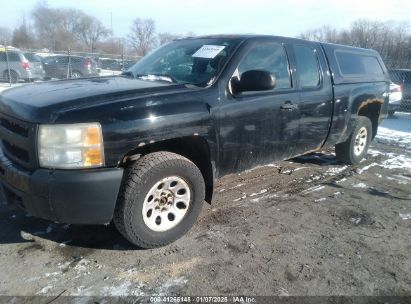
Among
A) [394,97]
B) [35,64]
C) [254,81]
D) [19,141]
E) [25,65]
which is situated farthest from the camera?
[35,64]

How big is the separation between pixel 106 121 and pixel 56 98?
51cm

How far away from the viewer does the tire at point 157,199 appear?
2.98m

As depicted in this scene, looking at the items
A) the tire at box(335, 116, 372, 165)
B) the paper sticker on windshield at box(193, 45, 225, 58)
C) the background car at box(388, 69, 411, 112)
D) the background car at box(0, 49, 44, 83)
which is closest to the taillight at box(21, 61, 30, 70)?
the background car at box(0, 49, 44, 83)

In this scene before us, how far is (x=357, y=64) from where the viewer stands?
562 centimetres

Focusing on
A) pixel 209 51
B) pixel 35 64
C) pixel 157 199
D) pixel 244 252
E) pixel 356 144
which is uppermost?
pixel 209 51

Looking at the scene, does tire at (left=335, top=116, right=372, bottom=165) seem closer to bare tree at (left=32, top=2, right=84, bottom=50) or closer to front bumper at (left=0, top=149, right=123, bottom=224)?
front bumper at (left=0, top=149, right=123, bottom=224)

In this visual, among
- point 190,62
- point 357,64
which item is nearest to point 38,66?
point 357,64

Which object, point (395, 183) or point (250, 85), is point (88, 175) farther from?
point (395, 183)

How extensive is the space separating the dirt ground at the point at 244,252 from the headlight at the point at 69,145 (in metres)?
0.88

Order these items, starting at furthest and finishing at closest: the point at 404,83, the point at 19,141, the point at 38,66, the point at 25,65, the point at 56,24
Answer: the point at 56,24, the point at 38,66, the point at 25,65, the point at 404,83, the point at 19,141

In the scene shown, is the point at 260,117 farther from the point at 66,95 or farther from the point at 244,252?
the point at 66,95

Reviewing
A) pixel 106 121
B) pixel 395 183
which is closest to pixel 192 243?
pixel 106 121

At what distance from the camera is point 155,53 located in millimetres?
4570

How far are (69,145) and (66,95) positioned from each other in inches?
20.1
